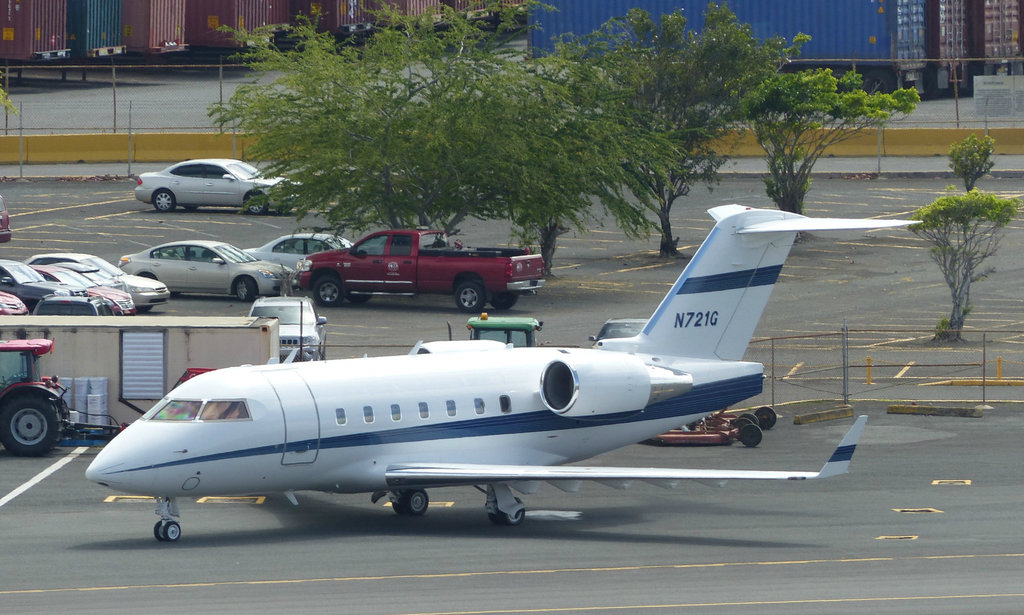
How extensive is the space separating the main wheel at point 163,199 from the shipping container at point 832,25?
20.3 m

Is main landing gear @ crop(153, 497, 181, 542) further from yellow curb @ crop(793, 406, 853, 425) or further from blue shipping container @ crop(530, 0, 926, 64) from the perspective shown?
blue shipping container @ crop(530, 0, 926, 64)

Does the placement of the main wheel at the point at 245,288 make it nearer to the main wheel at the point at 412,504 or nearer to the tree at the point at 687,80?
the tree at the point at 687,80

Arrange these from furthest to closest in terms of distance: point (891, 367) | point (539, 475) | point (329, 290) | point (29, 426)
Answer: point (329, 290)
point (891, 367)
point (29, 426)
point (539, 475)

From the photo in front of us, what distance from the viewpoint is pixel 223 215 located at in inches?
2144

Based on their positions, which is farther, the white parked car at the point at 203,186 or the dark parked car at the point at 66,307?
the white parked car at the point at 203,186

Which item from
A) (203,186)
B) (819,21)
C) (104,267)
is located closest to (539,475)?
(104,267)

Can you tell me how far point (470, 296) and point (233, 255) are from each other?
7.01 m

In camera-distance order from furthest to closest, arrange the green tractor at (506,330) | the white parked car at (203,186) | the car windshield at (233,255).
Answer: the white parked car at (203,186), the car windshield at (233,255), the green tractor at (506,330)

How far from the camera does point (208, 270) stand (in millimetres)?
42312

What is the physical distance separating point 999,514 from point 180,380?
48.4 ft

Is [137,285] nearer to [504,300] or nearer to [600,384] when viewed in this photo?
[504,300]

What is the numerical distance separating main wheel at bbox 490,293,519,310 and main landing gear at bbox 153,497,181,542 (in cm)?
2187

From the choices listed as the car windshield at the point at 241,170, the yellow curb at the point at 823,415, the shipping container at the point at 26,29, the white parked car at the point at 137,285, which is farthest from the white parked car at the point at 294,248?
the shipping container at the point at 26,29

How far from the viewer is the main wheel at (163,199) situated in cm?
5438
